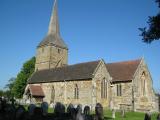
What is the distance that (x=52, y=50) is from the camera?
54.4m

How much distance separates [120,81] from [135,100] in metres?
3.91

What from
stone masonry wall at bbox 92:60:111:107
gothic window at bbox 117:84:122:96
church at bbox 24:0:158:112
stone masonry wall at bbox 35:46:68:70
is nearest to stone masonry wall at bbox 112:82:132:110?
church at bbox 24:0:158:112

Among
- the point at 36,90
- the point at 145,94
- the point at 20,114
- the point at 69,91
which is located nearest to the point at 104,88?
the point at 69,91

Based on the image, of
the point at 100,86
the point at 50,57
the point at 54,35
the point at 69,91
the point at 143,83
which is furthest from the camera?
the point at 54,35

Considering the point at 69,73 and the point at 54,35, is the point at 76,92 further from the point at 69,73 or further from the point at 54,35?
the point at 54,35

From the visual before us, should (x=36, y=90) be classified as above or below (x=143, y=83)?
below

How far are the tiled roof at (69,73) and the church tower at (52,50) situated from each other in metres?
5.01

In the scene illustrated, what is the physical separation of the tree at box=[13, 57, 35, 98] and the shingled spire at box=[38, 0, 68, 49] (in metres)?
10.1

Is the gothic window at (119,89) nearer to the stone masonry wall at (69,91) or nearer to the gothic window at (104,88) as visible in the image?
the gothic window at (104,88)

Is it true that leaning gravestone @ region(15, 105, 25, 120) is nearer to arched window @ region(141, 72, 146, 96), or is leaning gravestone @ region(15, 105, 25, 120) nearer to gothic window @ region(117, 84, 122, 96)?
gothic window @ region(117, 84, 122, 96)

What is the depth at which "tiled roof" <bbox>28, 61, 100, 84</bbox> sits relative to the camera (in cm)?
3803

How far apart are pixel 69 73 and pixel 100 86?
251 inches

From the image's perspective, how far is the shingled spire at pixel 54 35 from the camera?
5550 centimetres

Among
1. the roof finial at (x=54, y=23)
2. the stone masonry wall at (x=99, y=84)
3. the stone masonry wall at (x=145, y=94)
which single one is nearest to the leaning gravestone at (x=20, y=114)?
the stone masonry wall at (x=99, y=84)
